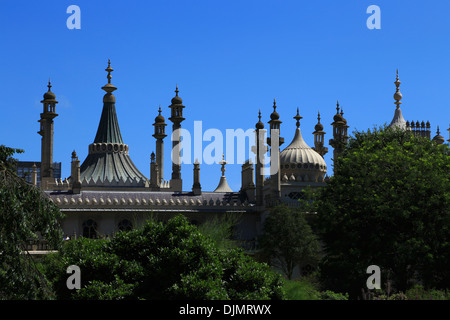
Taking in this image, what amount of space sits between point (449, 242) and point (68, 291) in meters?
22.4

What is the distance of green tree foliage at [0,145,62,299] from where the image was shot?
86.8ft

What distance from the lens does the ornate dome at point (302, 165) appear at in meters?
70.7

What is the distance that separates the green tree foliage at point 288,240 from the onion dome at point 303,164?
24.5 ft

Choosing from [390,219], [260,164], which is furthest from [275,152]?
[390,219]

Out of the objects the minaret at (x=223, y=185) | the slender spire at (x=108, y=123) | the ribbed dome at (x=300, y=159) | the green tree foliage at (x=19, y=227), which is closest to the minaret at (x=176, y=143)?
the ribbed dome at (x=300, y=159)

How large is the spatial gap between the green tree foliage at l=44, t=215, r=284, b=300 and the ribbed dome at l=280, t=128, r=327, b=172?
3737cm

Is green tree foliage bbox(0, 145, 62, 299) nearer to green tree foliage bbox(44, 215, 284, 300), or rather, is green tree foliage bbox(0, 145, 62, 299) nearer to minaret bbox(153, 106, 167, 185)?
green tree foliage bbox(44, 215, 284, 300)

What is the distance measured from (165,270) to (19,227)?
7.15m

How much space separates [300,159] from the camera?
7106 centimetres

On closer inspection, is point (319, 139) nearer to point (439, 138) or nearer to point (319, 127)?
point (319, 127)

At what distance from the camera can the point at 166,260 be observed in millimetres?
32219
